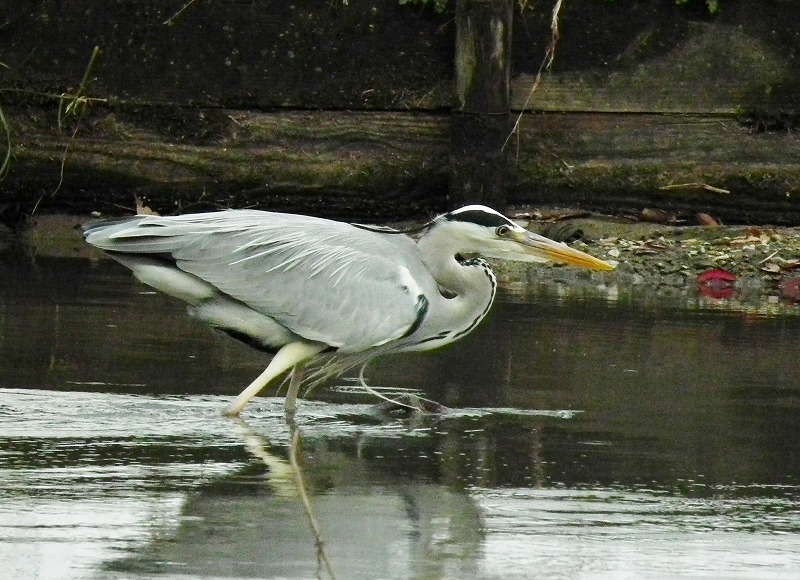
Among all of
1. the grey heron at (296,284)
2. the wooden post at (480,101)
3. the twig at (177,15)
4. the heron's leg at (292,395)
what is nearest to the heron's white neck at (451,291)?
the grey heron at (296,284)

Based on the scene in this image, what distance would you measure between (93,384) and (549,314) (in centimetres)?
321

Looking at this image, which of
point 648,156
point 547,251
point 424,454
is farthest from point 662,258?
point 424,454

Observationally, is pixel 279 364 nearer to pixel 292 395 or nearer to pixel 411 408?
pixel 292 395

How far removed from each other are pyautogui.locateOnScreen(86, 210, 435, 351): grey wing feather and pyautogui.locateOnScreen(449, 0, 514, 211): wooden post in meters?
4.04

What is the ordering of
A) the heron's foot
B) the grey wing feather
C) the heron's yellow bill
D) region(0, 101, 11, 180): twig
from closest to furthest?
the heron's foot < the grey wing feather < the heron's yellow bill < region(0, 101, 11, 180): twig

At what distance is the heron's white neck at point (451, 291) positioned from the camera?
755 centimetres

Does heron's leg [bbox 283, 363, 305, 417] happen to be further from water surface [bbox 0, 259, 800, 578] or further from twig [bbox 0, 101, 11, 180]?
twig [bbox 0, 101, 11, 180]

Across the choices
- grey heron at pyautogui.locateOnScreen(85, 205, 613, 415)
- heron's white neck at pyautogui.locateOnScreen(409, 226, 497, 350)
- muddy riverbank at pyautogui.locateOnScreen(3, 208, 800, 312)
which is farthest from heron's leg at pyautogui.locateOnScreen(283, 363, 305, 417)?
muddy riverbank at pyautogui.locateOnScreen(3, 208, 800, 312)

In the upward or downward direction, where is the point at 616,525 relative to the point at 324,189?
downward

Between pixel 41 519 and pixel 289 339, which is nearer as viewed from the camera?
pixel 41 519

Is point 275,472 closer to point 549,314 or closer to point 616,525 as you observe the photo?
point 616,525

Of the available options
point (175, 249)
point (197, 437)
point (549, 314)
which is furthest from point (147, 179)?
point (197, 437)

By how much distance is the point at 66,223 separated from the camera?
1205cm

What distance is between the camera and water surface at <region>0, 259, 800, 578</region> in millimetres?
4598
